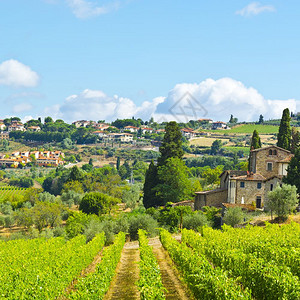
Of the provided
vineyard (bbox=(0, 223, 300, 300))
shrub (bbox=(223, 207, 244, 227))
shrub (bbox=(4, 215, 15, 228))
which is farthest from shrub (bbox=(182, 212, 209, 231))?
shrub (bbox=(4, 215, 15, 228))

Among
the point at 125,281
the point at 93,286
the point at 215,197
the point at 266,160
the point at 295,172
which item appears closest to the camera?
the point at 93,286

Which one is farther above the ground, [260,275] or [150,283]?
[260,275]

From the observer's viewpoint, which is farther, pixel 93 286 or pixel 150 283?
pixel 93 286

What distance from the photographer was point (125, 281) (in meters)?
24.8

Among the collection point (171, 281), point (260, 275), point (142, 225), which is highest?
point (260, 275)

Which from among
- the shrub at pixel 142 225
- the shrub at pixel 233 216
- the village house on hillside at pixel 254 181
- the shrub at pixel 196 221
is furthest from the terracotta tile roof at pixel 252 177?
the shrub at pixel 142 225

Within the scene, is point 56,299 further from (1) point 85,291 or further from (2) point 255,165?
(2) point 255,165

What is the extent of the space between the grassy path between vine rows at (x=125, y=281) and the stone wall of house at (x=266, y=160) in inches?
909

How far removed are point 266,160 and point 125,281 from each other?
33.0 metres

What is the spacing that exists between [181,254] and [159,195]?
36476mm

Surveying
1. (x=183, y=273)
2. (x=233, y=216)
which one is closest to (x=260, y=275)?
(x=183, y=273)

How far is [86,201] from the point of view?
227 feet

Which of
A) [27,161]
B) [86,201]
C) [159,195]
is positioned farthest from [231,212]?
[27,161]

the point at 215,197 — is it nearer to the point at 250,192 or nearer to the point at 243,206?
the point at 250,192
